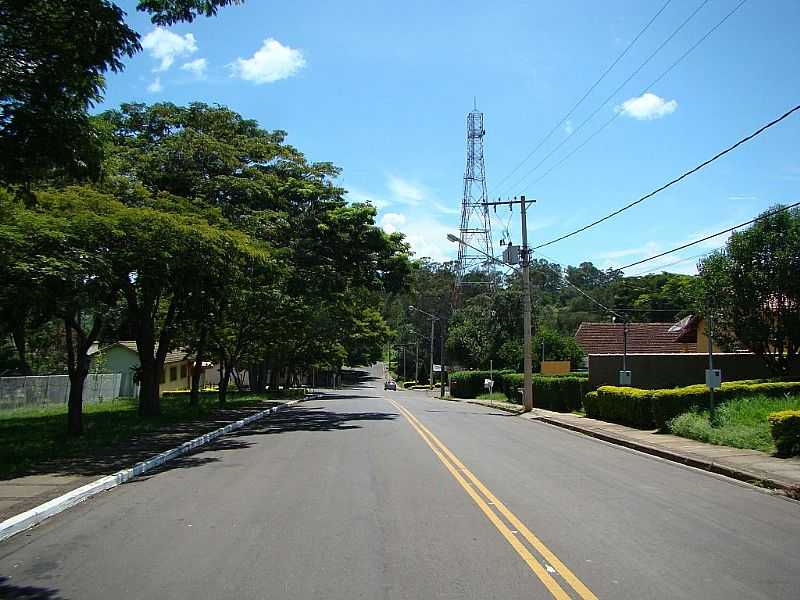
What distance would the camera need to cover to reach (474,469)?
1238 centimetres

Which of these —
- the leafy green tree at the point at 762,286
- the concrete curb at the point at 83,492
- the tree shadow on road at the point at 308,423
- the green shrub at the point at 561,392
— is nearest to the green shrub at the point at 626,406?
the green shrub at the point at 561,392

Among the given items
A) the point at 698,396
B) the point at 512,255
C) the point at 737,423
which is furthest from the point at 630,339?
the point at 737,423

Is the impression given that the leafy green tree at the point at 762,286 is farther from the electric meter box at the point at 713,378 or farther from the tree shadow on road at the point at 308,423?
the tree shadow on road at the point at 308,423

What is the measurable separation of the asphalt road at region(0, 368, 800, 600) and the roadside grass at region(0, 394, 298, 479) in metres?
2.97

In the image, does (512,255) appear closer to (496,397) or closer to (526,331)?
(526,331)

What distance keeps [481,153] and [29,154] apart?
149 ft

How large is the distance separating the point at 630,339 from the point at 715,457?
3676 cm

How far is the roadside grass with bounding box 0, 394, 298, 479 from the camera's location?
43.5 ft

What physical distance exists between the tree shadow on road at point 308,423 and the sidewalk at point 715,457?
807 centimetres

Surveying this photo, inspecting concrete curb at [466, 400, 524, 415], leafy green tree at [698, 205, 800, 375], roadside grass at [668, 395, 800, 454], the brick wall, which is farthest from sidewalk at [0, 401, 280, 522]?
leafy green tree at [698, 205, 800, 375]

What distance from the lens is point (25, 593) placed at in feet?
18.3

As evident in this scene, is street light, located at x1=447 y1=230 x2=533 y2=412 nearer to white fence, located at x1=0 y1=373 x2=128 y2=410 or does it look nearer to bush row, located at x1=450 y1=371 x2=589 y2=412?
bush row, located at x1=450 y1=371 x2=589 y2=412

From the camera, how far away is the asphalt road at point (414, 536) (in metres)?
5.75

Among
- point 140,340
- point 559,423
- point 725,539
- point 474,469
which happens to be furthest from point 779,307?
point 140,340
